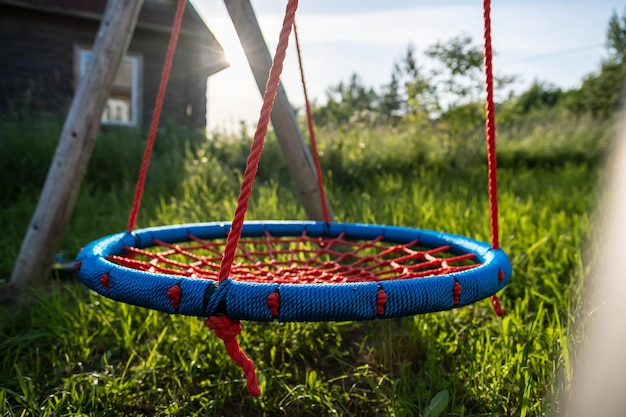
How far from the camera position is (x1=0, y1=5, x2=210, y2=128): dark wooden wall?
262 inches

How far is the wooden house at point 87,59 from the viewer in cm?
667

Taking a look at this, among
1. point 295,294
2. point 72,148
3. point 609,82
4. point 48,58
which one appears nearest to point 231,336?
point 295,294

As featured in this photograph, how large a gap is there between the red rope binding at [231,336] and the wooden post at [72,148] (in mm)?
1608

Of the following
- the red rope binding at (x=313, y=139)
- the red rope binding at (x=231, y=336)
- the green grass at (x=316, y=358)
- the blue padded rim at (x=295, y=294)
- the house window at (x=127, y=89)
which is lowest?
the green grass at (x=316, y=358)

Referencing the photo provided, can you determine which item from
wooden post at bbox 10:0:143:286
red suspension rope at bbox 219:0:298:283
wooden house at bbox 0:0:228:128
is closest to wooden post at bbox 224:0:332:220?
wooden post at bbox 10:0:143:286

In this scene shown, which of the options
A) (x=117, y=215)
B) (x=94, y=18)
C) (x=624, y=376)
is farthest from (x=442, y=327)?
(x=94, y=18)

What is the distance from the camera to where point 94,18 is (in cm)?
682

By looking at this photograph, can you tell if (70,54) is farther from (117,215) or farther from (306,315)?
(306,315)

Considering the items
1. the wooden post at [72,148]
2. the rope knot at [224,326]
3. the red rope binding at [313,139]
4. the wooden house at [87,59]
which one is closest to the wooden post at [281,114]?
the red rope binding at [313,139]

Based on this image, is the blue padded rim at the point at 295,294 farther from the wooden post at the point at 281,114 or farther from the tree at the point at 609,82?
the tree at the point at 609,82

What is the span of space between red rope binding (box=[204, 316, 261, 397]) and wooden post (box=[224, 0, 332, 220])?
1.12 meters

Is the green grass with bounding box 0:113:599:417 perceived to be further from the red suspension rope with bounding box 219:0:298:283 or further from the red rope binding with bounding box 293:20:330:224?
the red suspension rope with bounding box 219:0:298:283

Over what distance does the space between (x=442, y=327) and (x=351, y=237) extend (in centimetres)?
44

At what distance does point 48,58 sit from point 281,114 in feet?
Answer: 19.9
